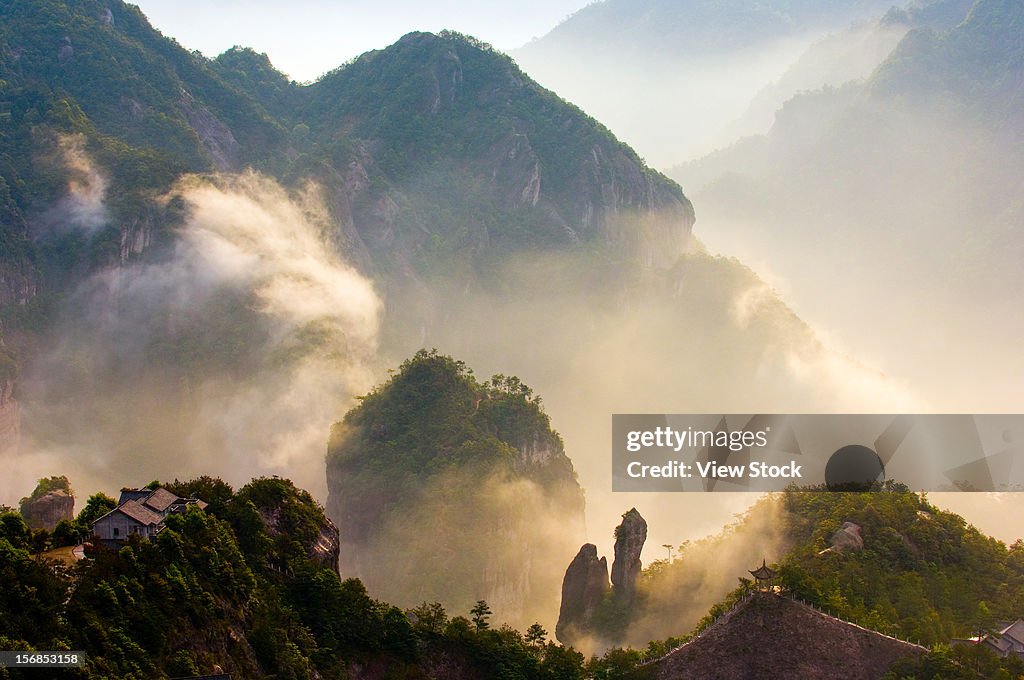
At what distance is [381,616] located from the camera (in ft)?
243

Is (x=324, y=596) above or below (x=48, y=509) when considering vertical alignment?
below

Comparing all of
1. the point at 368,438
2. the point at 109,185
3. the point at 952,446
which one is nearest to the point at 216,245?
the point at 109,185

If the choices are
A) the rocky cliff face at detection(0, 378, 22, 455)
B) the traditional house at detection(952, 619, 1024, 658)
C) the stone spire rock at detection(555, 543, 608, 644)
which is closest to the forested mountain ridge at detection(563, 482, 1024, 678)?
the stone spire rock at detection(555, 543, 608, 644)

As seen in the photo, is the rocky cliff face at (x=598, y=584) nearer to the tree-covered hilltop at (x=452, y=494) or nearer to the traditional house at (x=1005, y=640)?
the tree-covered hilltop at (x=452, y=494)

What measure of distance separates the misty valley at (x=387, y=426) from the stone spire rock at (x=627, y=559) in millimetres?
1112

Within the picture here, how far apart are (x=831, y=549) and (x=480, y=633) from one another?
24145 mm

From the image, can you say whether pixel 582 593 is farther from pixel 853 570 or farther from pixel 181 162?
pixel 181 162

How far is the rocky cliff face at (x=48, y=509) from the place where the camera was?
8712 centimetres

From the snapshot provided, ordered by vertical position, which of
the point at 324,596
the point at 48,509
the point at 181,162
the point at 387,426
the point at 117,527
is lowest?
the point at 324,596

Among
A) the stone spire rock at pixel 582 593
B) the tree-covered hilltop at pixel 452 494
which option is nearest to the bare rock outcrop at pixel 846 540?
the stone spire rock at pixel 582 593

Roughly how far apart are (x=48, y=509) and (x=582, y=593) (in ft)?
117

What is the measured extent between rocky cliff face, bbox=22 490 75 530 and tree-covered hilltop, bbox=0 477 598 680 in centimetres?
1671

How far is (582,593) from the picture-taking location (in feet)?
314

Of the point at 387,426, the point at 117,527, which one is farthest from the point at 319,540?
the point at 387,426
